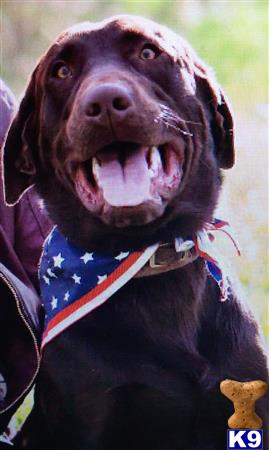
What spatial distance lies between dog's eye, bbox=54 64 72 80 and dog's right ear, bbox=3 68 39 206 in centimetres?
9

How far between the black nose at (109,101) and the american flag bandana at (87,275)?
1.29 feet

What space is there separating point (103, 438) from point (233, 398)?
0.33m

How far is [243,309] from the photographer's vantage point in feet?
7.25

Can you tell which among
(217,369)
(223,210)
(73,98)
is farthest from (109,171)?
(217,369)

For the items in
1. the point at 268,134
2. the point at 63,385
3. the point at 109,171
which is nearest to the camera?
the point at 109,171

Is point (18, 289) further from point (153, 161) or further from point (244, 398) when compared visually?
point (244, 398)

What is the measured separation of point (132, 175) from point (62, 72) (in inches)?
12.4

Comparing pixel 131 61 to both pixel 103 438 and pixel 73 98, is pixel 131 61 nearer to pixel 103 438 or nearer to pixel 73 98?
pixel 73 98

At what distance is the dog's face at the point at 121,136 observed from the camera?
6.47 ft

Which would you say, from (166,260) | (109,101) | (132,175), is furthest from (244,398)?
(109,101)

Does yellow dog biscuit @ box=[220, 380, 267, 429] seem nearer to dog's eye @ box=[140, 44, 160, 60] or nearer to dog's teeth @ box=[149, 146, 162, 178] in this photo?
dog's teeth @ box=[149, 146, 162, 178]

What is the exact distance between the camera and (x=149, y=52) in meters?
2.06

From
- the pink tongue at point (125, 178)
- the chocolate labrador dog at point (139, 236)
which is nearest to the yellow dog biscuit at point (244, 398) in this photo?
the chocolate labrador dog at point (139, 236)

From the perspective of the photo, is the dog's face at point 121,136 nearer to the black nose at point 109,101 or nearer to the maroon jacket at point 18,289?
the black nose at point 109,101
